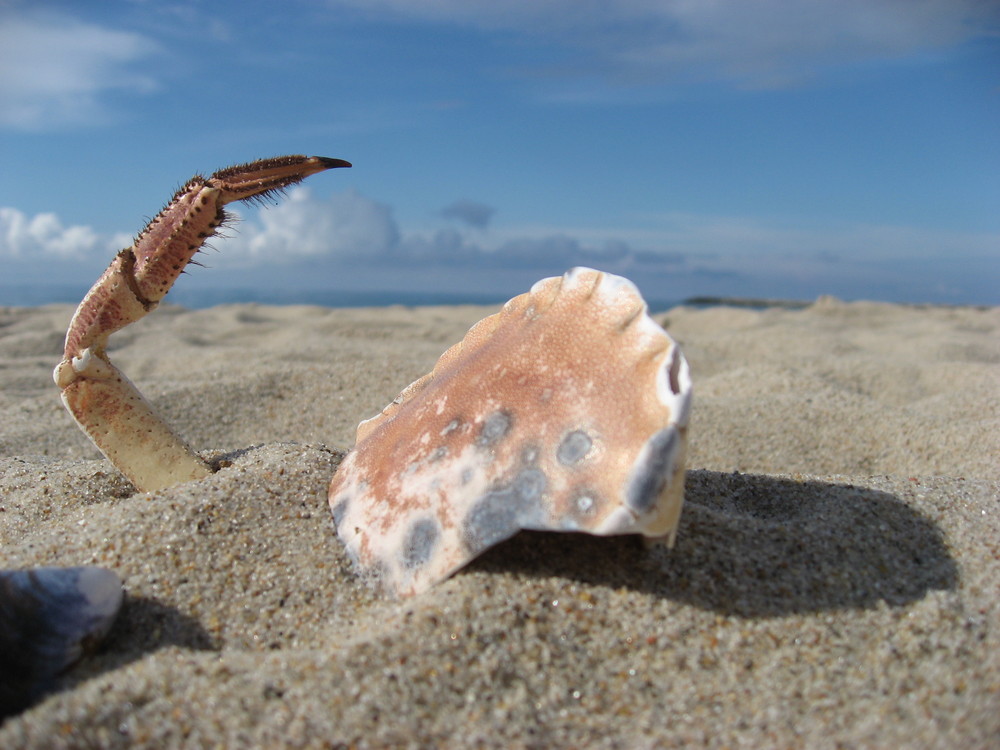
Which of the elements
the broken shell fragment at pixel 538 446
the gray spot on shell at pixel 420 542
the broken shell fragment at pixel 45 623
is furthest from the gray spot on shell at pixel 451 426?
the broken shell fragment at pixel 45 623

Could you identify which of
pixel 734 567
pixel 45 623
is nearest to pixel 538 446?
pixel 734 567

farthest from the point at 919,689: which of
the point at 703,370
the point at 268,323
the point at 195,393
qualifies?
the point at 268,323

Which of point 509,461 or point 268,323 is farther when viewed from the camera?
point 268,323

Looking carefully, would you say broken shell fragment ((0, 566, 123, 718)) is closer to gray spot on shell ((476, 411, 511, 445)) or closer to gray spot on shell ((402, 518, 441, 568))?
→ gray spot on shell ((402, 518, 441, 568))

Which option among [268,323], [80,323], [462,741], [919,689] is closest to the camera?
[462,741]

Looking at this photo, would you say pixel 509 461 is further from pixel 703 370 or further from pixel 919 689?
pixel 703 370

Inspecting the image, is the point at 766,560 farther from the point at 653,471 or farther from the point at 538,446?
the point at 538,446
